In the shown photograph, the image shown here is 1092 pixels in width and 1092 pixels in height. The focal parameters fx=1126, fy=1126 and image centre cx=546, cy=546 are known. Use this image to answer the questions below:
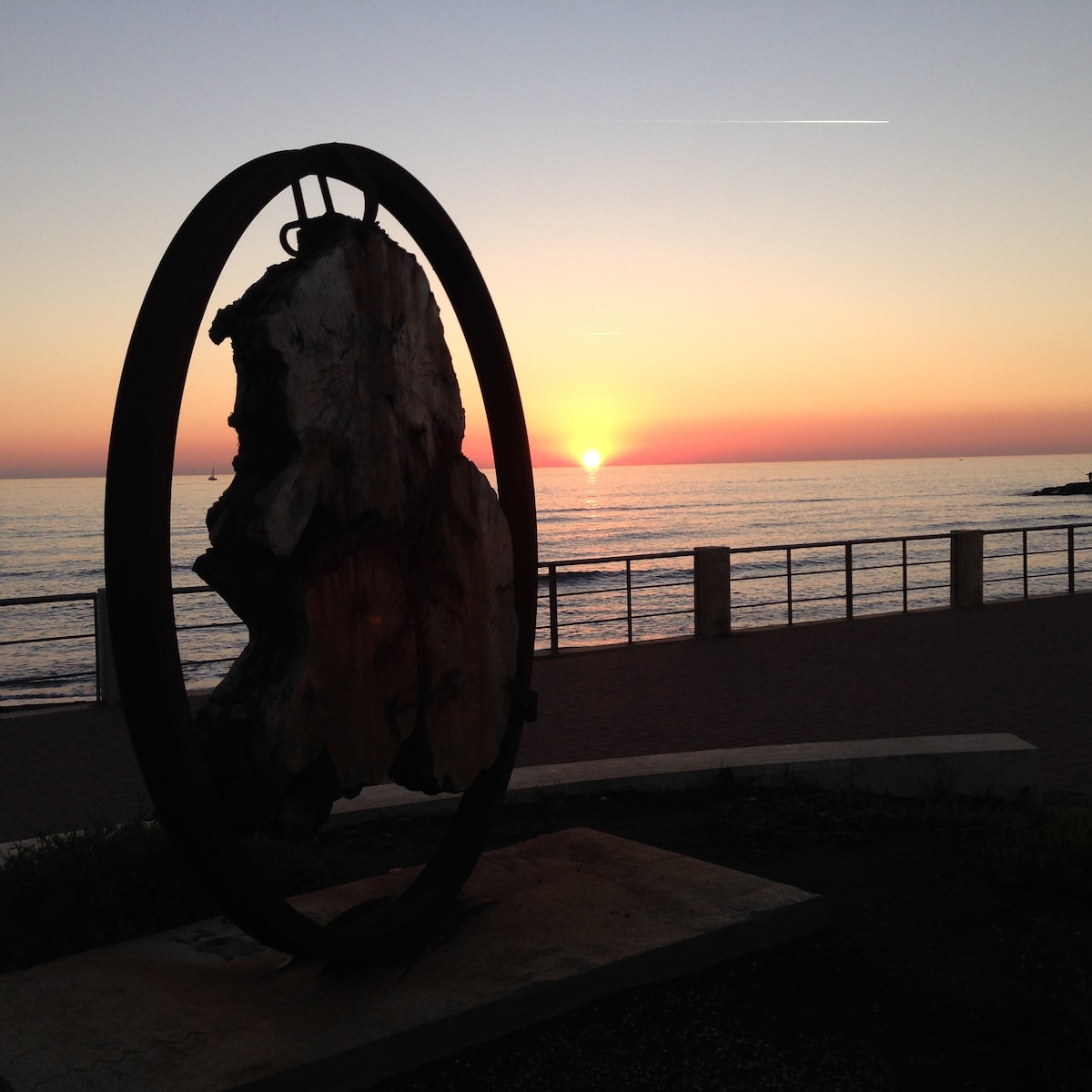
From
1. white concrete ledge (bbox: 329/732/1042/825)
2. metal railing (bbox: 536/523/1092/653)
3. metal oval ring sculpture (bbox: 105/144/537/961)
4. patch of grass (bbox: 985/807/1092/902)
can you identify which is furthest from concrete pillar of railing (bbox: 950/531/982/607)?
metal oval ring sculpture (bbox: 105/144/537/961)

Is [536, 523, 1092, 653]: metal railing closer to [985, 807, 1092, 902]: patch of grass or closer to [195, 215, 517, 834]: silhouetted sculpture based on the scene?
[985, 807, 1092, 902]: patch of grass

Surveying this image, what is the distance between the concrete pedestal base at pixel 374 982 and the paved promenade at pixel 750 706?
1.59 meters

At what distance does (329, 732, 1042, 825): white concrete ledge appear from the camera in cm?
606

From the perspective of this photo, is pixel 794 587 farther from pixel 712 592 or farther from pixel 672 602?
pixel 712 592

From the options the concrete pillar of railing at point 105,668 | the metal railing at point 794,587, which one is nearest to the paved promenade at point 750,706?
the concrete pillar of railing at point 105,668

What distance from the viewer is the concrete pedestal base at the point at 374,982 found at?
305cm

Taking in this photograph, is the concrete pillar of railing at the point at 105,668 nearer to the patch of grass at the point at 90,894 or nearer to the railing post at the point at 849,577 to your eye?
the patch of grass at the point at 90,894

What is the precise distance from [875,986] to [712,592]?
33.9 feet

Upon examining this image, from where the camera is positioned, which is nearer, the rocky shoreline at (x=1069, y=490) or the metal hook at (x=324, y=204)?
the metal hook at (x=324, y=204)

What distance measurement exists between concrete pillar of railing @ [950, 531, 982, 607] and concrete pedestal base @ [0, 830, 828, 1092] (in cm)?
1354

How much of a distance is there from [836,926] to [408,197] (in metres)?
3.15

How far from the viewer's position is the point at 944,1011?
11.6 ft

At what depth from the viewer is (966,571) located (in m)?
16.8

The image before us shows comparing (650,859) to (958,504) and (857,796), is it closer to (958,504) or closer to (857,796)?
(857,796)
